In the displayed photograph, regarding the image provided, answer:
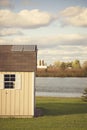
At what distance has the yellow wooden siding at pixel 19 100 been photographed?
19.3m

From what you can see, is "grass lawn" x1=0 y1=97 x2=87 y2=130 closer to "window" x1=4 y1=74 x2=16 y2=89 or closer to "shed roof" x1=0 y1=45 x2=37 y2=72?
"window" x1=4 y1=74 x2=16 y2=89

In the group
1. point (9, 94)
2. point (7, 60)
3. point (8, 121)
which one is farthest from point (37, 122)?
point (7, 60)

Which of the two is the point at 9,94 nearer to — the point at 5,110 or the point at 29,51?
the point at 5,110

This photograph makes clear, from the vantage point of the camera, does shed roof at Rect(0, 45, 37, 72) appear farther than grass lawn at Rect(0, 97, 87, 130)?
Yes

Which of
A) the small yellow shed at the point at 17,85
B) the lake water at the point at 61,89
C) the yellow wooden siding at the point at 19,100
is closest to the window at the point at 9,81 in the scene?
the small yellow shed at the point at 17,85

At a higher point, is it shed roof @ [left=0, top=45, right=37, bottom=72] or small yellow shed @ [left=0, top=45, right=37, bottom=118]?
shed roof @ [left=0, top=45, right=37, bottom=72]

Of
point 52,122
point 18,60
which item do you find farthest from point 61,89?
point 52,122

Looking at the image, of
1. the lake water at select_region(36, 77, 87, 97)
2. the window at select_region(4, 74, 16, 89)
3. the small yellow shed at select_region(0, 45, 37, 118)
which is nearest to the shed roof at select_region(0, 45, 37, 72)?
the small yellow shed at select_region(0, 45, 37, 118)

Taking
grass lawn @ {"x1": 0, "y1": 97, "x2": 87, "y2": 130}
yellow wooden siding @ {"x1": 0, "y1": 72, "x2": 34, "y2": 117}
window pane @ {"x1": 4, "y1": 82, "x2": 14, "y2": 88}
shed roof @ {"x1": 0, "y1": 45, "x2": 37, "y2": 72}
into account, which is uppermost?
shed roof @ {"x1": 0, "y1": 45, "x2": 37, "y2": 72}

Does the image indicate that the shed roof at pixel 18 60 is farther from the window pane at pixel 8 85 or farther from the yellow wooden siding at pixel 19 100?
the window pane at pixel 8 85

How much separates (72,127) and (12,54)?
5423 mm

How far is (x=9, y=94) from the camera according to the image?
19375 mm

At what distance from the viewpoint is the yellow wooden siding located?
19312 mm

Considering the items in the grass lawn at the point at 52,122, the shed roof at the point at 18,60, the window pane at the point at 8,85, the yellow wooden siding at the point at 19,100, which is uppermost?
the shed roof at the point at 18,60
